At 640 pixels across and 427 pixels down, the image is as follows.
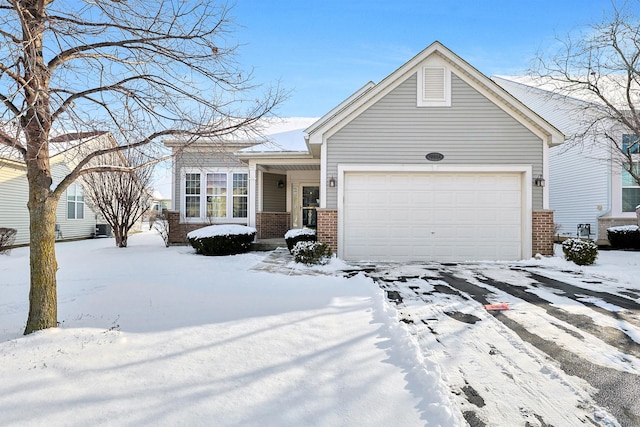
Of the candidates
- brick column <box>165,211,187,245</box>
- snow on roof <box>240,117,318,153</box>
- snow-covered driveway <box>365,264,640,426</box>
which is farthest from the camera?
brick column <box>165,211,187,245</box>

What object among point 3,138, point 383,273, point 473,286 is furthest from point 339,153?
point 3,138

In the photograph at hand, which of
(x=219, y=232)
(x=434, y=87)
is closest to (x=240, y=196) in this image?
(x=219, y=232)

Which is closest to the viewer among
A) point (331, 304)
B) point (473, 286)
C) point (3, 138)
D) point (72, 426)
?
point (72, 426)

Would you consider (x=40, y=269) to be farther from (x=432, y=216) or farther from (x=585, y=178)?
(x=585, y=178)

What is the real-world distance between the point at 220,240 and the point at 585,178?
1447 centimetres

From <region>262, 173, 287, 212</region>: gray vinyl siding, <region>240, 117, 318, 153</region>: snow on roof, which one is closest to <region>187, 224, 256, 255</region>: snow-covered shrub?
<region>240, 117, 318, 153</region>: snow on roof

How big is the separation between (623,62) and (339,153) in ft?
26.9

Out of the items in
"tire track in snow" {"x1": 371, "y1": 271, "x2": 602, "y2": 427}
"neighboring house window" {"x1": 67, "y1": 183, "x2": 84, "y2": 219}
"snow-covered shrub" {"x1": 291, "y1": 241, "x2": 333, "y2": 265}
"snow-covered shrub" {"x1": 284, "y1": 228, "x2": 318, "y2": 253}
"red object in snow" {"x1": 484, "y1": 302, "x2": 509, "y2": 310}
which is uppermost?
"neighboring house window" {"x1": 67, "y1": 183, "x2": 84, "y2": 219}

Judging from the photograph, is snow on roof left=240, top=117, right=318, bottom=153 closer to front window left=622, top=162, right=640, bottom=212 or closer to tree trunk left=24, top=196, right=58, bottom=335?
tree trunk left=24, top=196, right=58, bottom=335

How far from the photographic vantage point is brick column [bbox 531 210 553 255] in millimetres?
10195

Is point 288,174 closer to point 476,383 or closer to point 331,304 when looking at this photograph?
point 331,304

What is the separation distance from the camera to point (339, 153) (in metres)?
10.3

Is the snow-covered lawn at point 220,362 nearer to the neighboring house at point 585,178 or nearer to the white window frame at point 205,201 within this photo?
the white window frame at point 205,201

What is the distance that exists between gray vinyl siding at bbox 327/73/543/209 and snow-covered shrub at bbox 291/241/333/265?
5.38 ft
